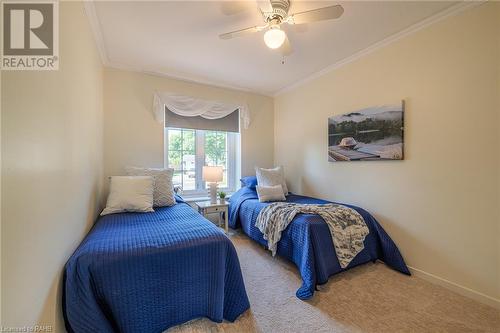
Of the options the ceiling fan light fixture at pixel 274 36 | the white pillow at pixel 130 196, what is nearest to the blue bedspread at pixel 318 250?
the white pillow at pixel 130 196

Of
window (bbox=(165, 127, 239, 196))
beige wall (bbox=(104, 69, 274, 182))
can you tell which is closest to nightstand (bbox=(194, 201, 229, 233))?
window (bbox=(165, 127, 239, 196))

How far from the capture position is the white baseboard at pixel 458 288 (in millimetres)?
1707

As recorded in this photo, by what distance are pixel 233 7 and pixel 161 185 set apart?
197 cm

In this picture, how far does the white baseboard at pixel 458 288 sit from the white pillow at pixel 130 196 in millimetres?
2820

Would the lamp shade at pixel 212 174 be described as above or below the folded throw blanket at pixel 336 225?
above

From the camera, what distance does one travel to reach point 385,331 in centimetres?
145

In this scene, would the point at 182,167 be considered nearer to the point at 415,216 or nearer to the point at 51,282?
the point at 51,282

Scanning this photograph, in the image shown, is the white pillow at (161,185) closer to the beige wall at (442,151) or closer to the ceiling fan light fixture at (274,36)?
the ceiling fan light fixture at (274,36)

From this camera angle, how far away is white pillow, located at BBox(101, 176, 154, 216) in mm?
2201

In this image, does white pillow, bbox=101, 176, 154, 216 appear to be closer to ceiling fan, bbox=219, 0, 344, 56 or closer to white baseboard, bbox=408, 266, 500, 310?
ceiling fan, bbox=219, 0, 344, 56

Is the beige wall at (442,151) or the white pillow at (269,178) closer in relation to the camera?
the beige wall at (442,151)

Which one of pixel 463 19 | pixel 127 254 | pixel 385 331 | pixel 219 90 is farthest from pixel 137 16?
pixel 385 331

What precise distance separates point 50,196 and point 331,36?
273 centimetres

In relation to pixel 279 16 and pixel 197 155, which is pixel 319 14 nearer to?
pixel 279 16
